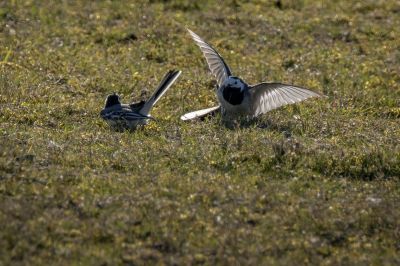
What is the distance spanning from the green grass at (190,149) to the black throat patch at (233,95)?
17.3 inches

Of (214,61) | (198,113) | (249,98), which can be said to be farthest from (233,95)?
(214,61)

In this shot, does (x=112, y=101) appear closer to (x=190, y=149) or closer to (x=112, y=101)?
(x=112, y=101)

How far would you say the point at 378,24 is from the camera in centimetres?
1719

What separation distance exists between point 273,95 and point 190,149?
233cm

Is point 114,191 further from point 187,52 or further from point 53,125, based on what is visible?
point 187,52

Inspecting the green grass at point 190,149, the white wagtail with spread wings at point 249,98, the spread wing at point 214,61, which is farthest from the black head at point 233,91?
the spread wing at point 214,61

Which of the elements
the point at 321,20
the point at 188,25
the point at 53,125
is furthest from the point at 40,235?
the point at 321,20

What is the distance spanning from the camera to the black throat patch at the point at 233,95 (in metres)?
12.0

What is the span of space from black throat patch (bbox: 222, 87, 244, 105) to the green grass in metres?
0.44

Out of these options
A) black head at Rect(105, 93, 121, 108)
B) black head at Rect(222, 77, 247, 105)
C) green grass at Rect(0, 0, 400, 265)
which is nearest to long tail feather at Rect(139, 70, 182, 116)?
green grass at Rect(0, 0, 400, 265)

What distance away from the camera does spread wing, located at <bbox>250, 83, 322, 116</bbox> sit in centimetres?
1187

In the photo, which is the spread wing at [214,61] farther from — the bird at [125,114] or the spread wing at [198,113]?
the bird at [125,114]

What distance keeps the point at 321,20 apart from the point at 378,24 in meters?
1.03

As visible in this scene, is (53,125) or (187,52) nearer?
(53,125)
